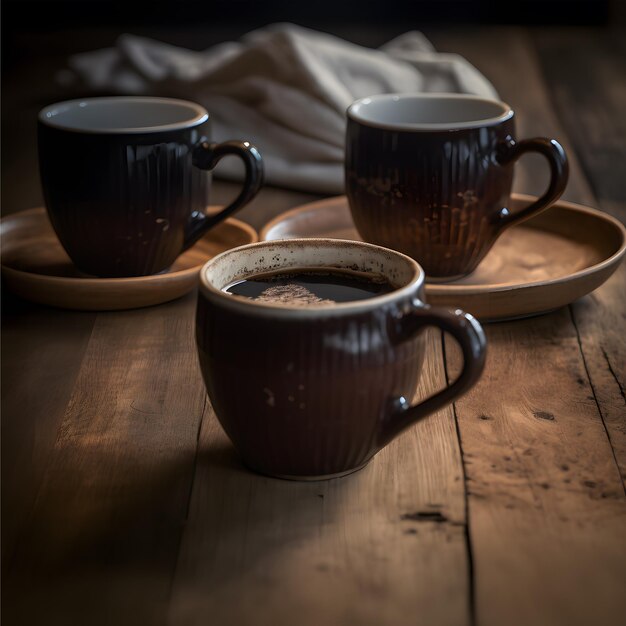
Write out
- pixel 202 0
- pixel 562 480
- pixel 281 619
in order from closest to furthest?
pixel 281 619 < pixel 562 480 < pixel 202 0

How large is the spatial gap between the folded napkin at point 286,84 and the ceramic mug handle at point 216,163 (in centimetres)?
26

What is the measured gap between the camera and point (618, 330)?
0.78 m

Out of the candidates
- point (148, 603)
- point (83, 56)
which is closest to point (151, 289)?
point (148, 603)

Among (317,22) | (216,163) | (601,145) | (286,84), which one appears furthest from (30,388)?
(317,22)

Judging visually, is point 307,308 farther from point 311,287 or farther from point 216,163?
point 216,163

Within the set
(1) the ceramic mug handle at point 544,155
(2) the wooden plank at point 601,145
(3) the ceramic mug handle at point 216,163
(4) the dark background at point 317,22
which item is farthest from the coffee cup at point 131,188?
(4) the dark background at point 317,22

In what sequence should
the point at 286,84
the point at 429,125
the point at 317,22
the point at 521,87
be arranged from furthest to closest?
the point at 317,22
the point at 521,87
the point at 286,84
the point at 429,125

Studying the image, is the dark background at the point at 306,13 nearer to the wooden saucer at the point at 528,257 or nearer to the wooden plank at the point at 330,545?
the wooden saucer at the point at 528,257

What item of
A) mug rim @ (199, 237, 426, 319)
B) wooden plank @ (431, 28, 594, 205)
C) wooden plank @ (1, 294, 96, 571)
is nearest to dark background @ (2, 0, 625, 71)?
wooden plank @ (431, 28, 594, 205)

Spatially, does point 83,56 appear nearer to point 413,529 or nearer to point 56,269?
point 56,269

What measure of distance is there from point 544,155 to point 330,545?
41cm

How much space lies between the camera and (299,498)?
1.78 ft

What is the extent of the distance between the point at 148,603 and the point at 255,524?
0.08 m

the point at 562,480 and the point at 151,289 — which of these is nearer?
the point at 562,480
